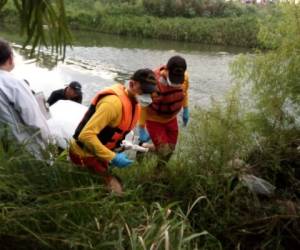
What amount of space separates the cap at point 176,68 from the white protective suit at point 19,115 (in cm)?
182

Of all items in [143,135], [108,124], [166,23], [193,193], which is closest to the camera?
[108,124]

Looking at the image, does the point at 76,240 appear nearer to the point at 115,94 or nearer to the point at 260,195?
the point at 115,94

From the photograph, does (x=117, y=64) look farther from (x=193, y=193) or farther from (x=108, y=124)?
(x=108, y=124)

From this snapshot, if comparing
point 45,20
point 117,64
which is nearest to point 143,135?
point 45,20

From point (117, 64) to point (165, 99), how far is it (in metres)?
10.6

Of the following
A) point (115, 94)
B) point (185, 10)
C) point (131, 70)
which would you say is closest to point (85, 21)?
point (185, 10)

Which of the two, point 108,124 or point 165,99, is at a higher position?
point 108,124

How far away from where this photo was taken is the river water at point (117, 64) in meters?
11.6

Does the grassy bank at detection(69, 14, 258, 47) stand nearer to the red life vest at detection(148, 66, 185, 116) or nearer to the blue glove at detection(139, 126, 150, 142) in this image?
the red life vest at detection(148, 66, 185, 116)

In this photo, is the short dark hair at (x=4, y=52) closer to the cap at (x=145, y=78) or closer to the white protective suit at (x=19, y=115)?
the white protective suit at (x=19, y=115)

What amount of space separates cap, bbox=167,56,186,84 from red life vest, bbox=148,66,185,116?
0.38ft

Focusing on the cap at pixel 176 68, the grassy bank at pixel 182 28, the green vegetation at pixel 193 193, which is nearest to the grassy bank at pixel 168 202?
the green vegetation at pixel 193 193

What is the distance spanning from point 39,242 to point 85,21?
2586cm

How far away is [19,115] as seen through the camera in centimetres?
373
